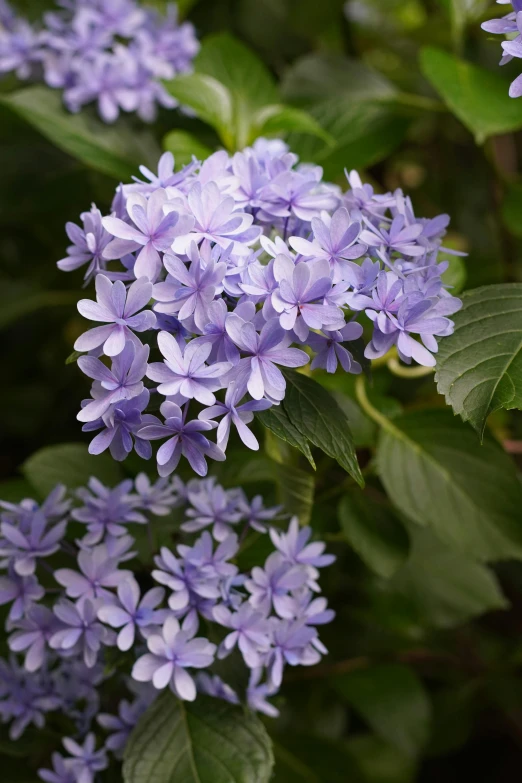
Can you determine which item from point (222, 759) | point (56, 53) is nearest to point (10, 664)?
point (222, 759)

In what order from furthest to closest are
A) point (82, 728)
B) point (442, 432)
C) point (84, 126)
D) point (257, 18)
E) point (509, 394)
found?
point (257, 18), point (84, 126), point (442, 432), point (82, 728), point (509, 394)

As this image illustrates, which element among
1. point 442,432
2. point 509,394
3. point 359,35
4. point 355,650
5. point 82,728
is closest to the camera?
point 509,394

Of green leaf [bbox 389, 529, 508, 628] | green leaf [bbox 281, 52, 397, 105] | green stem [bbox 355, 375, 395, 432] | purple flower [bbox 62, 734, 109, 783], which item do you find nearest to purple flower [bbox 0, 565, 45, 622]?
purple flower [bbox 62, 734, 109, 783]

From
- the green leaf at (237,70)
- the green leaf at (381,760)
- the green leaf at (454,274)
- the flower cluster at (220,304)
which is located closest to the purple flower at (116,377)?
the flower cluster at (220,304)

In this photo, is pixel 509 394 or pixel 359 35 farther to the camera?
pixel 359 35

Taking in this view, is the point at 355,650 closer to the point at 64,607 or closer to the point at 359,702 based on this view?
the point at 359,702

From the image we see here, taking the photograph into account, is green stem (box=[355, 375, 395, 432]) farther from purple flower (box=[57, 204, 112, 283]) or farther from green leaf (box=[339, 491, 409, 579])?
purple flower (box=[57, 204, 112, 283])

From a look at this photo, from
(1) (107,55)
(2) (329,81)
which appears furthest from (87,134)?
(2) (329,81)
